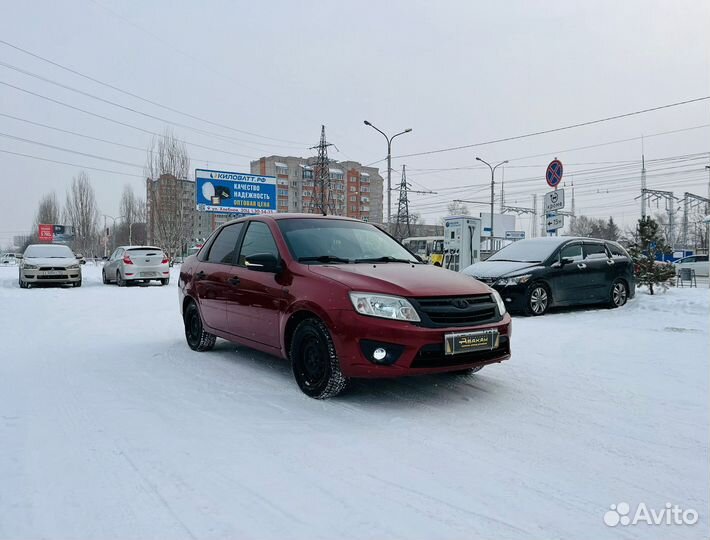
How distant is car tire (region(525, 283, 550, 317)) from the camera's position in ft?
32.6

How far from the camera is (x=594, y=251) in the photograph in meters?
11.2

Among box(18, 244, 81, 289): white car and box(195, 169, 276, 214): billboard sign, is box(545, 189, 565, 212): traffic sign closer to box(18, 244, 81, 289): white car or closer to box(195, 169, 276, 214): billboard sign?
box(18, 244, 81, 289): white car

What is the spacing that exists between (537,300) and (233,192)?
2301 cm

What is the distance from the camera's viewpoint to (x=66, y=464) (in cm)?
310

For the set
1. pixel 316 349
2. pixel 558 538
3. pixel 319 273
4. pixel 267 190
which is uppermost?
pixel 267 190

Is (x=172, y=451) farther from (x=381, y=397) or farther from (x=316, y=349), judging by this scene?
(x=381, y=397)

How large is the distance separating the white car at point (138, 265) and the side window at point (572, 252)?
13278mm

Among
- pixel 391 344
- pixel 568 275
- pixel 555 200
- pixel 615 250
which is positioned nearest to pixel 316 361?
pixel 391 344

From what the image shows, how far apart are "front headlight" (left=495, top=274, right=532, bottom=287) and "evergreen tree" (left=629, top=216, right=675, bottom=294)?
501 centimetres

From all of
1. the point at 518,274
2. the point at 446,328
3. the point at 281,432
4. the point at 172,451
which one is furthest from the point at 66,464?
the point at 518,274

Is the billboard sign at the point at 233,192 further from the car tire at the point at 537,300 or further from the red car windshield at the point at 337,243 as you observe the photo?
the red car windshield at the point at 337,243

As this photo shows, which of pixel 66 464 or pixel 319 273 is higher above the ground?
pixel 319 273

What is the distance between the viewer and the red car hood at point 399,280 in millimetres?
4148

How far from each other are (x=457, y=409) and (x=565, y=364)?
7.41 feet
